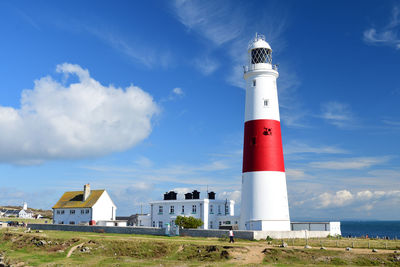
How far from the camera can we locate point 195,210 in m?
58.9

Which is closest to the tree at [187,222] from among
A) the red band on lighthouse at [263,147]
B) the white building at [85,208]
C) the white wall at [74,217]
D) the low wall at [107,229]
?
the low wall at [107,229]

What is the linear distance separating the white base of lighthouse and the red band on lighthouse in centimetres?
76

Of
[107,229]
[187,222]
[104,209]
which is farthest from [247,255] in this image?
[104,209]

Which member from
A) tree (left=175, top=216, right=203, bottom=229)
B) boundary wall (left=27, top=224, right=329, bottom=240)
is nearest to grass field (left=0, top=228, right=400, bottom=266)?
boundary wall (left=27, top=224, right=329, bottom=240)

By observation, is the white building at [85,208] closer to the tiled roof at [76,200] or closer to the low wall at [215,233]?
the tiled roof at [76,200]

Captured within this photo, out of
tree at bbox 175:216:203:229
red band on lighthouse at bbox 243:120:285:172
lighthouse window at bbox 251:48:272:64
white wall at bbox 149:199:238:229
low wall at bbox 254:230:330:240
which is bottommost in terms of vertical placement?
low wall at bbox 254:230:330:240

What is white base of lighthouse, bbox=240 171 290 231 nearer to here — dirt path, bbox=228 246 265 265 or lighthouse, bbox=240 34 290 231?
lighthouse, bbox=240 34 290 231

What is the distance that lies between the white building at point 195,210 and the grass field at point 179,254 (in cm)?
1687

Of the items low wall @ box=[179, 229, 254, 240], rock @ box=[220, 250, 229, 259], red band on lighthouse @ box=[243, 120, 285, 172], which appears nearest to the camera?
rock @ box=[220, 250, 229, 259]

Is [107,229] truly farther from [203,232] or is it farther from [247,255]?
[247,255]

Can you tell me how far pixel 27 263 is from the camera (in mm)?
35781

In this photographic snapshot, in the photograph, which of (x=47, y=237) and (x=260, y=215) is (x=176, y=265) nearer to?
(x=260, y=215)

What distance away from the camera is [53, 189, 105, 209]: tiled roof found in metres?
66.5

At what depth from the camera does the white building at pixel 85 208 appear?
65.4m
